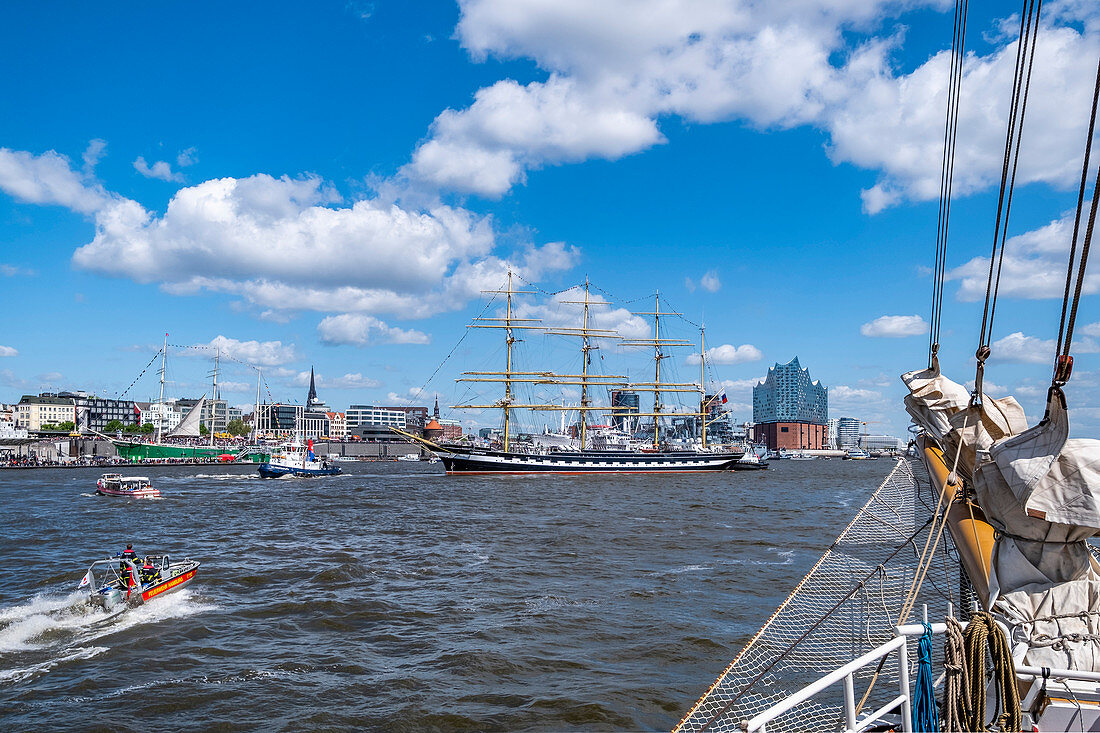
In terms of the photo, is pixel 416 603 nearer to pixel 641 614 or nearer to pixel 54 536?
pixel 641 614

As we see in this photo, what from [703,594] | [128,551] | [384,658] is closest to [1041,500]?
[384,658]

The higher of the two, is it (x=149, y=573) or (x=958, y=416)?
(x=958, y=416)

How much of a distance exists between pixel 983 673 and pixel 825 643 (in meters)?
10.8

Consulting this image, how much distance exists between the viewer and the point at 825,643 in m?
15.1

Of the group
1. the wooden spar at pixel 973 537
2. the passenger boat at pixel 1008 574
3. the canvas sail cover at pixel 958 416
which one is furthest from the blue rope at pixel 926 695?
the canvas sail cover at pixel 958 416

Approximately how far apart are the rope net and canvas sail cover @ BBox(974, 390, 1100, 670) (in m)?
1.23

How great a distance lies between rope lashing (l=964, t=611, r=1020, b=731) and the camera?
5246 mm

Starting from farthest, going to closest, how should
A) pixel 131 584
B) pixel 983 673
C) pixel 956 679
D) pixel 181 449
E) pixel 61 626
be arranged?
pixel 181 449 < pixel 131 584 < pixel 61 626 < pixel 956 679 < pixel 983 673

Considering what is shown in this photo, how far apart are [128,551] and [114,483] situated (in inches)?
1736

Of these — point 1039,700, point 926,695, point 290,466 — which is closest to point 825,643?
point 1039,700

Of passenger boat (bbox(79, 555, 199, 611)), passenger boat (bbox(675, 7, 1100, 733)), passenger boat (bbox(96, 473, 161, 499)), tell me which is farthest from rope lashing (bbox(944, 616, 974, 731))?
passenger boat (bbox(96, 473, 161, 499))

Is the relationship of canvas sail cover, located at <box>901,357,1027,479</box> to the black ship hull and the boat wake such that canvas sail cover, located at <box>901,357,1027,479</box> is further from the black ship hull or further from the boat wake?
the black ship hull

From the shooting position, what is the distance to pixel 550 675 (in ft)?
45.8

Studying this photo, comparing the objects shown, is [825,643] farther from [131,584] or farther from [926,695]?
[131,584]
